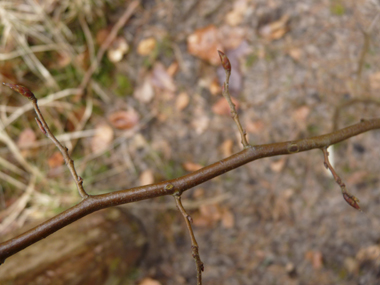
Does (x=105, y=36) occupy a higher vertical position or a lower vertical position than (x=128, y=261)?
higher

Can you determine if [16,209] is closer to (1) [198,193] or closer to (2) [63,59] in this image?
(2) [63,59]

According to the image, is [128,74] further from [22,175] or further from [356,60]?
[356,60]

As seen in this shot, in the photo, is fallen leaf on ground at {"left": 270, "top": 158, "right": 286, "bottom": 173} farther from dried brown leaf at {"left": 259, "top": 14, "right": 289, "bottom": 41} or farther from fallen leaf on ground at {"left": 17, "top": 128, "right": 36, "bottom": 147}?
fallen leaf on ground at {"left": 17, "top": 128, "right": 36, "bottom": 147}

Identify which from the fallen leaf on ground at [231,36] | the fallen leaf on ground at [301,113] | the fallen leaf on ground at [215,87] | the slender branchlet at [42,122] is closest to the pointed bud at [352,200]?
the slender branchlet at [42,122]

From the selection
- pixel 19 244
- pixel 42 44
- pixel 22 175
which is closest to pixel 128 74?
pixel 42 44

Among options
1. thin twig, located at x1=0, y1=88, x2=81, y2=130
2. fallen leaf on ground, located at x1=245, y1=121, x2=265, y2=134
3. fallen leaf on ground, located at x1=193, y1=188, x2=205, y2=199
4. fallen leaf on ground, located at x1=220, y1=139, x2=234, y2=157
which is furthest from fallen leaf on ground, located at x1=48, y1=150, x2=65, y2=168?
fallen leaf on ground, located at x1=245, y1=121, x2=265, y2=134

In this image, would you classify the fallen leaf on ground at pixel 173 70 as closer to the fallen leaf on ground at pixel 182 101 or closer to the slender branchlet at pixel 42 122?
the fallen leaf on ground at pixel 182 101

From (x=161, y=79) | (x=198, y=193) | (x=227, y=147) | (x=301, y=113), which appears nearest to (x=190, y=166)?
(x=198, y=193)
